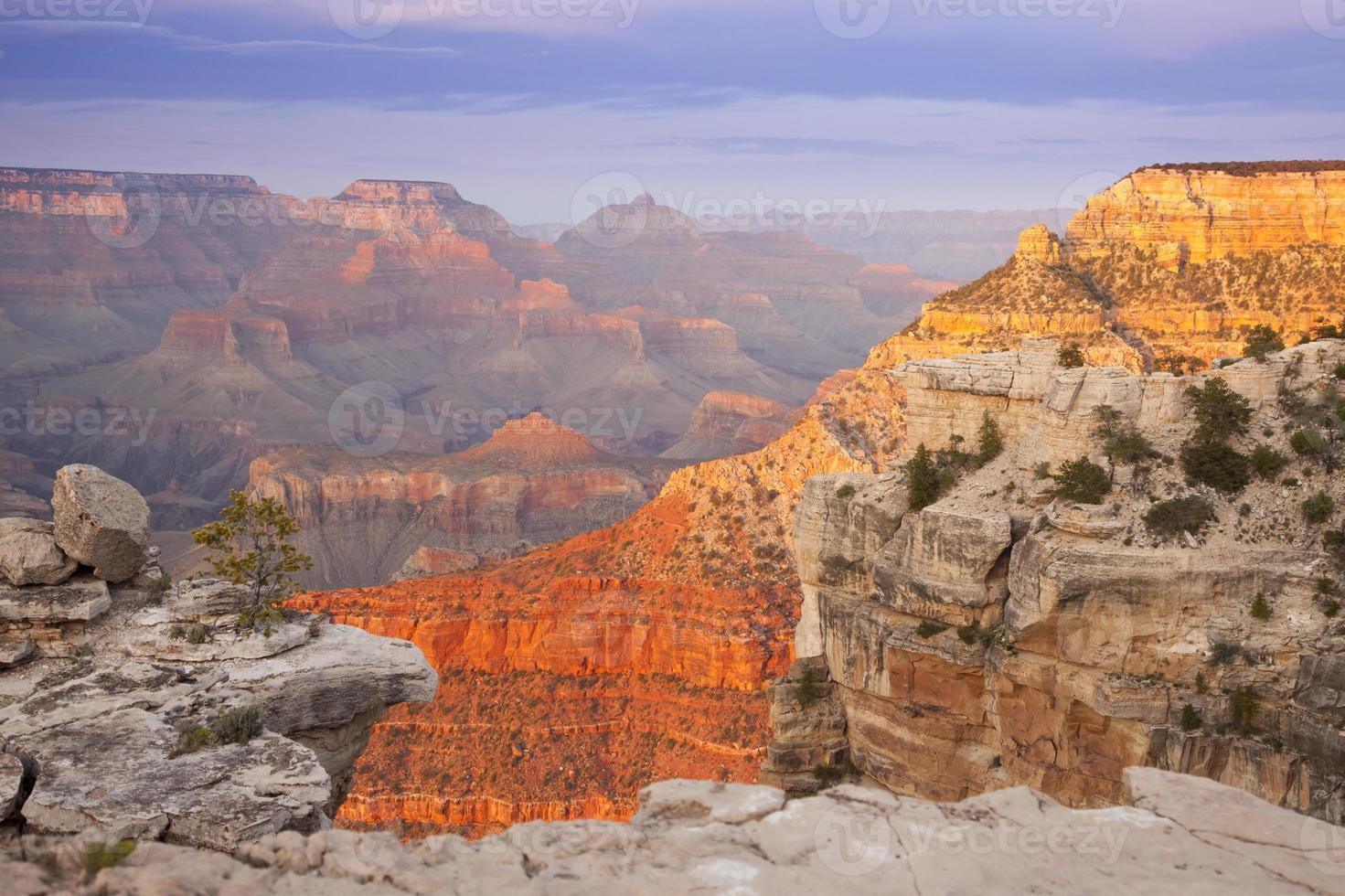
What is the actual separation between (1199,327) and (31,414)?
15534 cm

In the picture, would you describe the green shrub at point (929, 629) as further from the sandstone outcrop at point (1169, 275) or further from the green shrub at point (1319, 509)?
the sandstone outcrop at point (1169, 275)

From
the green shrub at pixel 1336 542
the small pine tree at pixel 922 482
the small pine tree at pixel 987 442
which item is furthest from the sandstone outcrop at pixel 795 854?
the small pine tree at pixel 987 442

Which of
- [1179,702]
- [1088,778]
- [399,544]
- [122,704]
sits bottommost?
[399,544]

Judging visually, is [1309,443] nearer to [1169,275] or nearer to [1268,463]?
[1268,463]

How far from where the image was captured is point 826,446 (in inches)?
1873

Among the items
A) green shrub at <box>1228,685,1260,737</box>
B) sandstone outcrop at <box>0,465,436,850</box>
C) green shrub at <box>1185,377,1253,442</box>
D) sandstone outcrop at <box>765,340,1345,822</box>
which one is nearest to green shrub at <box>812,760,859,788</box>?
sandstone outcrop at <box>765,340,1345,822</box>

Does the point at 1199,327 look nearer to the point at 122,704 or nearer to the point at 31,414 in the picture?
the point at 122,704

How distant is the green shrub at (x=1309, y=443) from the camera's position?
25438 mm

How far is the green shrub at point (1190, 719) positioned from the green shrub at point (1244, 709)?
63 centimetres

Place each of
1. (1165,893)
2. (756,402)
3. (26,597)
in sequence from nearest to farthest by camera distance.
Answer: (1165,893) → (26,597) → (756,402)

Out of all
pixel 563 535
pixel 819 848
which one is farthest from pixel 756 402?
pixel 819 848

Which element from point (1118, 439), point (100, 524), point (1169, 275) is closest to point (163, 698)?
point (100, 524)

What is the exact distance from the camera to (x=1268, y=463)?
2555 cm

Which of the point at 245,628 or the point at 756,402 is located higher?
the point at 245,628
